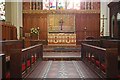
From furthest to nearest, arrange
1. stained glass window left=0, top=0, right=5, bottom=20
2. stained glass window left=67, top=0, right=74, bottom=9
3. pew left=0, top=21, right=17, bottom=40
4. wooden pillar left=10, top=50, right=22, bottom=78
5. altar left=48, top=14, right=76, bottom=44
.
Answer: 1. stained glass window left=67, top=0, right=74, bottom=9
2. altar left=48, top=14, right=76, bottom=44
3. stained glass window left=0, top=0, right=5, bottom=20
4. pew left=0, top=21, right=17, bottom=40
5. wooden pillar left=10, top=50, right=22, bottom=78

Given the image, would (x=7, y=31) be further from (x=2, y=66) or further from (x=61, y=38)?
(x=2, y=66)

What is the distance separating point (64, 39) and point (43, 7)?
301 cm

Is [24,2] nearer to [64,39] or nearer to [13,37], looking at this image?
[64,39]

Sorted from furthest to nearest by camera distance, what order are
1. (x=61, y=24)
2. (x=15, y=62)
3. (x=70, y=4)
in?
(x=70, y=4), (x=61, y=24), (x=15, y=62)

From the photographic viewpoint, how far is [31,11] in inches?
669

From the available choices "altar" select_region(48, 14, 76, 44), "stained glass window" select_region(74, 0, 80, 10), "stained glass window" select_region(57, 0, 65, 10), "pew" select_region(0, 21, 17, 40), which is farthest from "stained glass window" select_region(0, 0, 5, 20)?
"stained glass window" select_region(74, 0, 80, 10)

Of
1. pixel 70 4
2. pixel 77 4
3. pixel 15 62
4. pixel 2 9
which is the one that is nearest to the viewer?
pixel 15 62

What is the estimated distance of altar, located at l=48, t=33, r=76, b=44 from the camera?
53.2ft

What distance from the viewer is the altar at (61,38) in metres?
16.2

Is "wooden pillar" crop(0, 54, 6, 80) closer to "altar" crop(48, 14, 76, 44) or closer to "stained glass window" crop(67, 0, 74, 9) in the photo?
"altar" crop(48, 14, 76, 44)

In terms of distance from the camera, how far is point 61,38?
1622 cm

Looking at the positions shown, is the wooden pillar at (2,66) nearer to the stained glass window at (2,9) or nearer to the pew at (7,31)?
the pew at (7,31)

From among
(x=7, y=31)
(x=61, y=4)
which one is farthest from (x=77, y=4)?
(x=7, y=31)

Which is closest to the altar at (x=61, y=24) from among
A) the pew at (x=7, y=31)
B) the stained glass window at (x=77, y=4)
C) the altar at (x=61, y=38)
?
the altar at (x=61, y=38)
